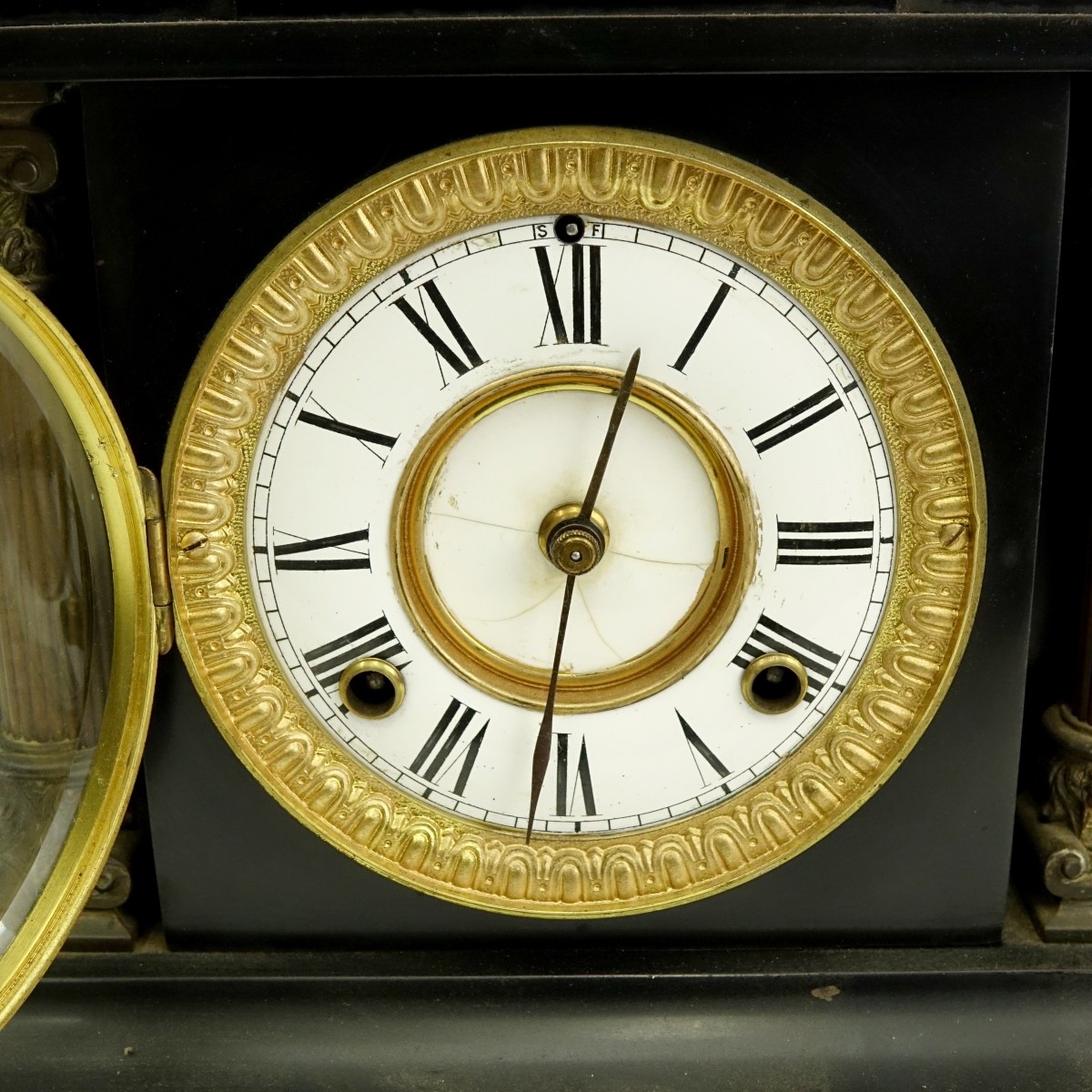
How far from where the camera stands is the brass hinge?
0.86 meters

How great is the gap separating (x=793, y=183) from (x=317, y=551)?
42cm

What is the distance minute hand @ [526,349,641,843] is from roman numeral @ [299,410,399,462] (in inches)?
5.7

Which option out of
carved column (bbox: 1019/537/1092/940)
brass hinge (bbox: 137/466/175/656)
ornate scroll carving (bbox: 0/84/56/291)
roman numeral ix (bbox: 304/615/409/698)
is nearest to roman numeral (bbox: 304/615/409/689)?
roman numeral ix (bbox: 304/615/409/698)

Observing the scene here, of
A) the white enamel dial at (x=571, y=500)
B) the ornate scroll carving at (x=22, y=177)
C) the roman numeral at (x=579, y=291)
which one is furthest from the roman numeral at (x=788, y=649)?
the ornate scroll carving at (x=22, y=177)

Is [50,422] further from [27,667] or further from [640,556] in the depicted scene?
[640,556]

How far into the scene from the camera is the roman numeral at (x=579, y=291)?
0.84 meters

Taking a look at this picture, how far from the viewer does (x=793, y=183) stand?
84 cm

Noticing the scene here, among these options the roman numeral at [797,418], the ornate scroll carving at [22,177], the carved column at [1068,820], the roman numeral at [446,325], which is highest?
the ornate scroll carving at [22,177]

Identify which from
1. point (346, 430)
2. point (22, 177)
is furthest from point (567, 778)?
point (22, 177)

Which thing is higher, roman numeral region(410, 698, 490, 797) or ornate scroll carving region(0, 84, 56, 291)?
ornate scroll carving region(0, 84, 56, 291)

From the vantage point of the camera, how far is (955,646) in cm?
91

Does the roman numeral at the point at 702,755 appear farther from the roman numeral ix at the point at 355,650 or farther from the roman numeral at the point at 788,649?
the roman numeral ix at the point at 355,650

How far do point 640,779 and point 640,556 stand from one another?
172 millimetres

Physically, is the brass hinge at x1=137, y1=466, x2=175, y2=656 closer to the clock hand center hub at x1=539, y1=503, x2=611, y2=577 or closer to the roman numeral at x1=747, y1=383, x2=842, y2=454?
the clock hand center hub at x1=539, y1=503, x2=611, y2=577
